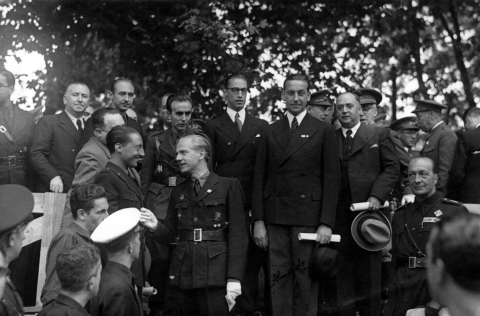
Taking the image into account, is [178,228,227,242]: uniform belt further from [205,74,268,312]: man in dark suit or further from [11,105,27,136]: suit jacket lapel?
[11,105,27,136]: suit jacket lapel

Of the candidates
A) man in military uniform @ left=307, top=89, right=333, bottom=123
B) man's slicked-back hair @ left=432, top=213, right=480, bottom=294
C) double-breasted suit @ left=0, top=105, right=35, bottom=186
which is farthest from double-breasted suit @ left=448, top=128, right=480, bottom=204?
man's slicked-back hair @ left=432, top=213, right=480, bottom=294

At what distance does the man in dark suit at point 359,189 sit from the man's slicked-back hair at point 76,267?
12.8ft

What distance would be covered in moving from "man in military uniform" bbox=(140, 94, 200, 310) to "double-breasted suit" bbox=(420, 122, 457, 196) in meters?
3.12

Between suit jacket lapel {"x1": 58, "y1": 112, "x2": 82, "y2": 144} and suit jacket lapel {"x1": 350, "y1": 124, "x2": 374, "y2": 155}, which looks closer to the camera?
suit jacket lapel {"x1": 350, "y1": 124, "x2": 374, "y2": 155}

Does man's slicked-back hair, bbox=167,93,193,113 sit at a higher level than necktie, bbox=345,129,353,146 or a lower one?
higher

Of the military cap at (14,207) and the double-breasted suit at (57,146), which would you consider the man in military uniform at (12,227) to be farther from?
the double-breasted suit at (57,146)

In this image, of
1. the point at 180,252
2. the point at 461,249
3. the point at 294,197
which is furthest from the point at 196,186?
the point at 461,249

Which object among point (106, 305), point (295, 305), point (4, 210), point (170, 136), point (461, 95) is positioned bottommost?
point (295, 305)

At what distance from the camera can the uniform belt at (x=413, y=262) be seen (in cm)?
740

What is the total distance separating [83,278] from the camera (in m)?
4.70

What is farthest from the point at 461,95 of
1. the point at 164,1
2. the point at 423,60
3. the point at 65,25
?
the point at 65,25

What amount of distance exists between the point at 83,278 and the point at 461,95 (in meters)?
13.4

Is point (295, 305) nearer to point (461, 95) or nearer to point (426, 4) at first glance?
point (426, 4)

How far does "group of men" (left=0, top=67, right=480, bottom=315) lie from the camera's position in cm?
684
